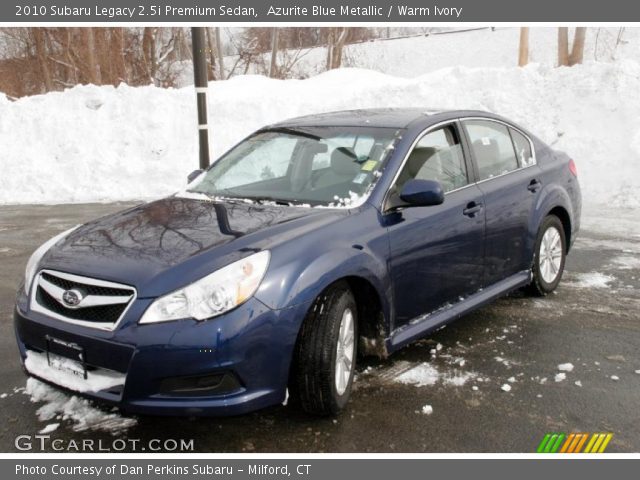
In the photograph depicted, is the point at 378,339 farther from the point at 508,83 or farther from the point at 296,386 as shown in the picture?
the point at 508,83

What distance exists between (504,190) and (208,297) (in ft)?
8.76

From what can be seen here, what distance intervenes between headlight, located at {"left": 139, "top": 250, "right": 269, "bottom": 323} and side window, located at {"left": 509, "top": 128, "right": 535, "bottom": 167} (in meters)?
3.02

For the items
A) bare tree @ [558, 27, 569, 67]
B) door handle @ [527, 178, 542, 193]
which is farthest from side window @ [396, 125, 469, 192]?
bare tree @ [558, 27, 569, 67]

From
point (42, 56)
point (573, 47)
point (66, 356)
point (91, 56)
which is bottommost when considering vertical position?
point (66, 356)

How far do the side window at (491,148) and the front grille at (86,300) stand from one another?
2.71 m

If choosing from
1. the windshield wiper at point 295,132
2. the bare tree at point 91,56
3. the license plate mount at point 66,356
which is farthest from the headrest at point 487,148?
the bare tree at point 91,56

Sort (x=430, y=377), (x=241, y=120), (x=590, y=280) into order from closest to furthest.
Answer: (x=430, y=377) < (x=590, y=280) < (x=241, y=120)

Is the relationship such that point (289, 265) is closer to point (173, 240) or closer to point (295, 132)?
point (173, 240)

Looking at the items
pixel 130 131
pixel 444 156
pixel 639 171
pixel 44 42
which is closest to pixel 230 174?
pixel 444 156

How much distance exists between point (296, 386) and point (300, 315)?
403mm

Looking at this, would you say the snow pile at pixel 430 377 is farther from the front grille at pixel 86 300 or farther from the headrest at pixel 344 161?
the front grille at pixel 86 300

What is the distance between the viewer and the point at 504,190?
4844 millimetres

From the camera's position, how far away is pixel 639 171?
11.4m

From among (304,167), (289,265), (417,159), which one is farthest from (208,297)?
(417,159)
